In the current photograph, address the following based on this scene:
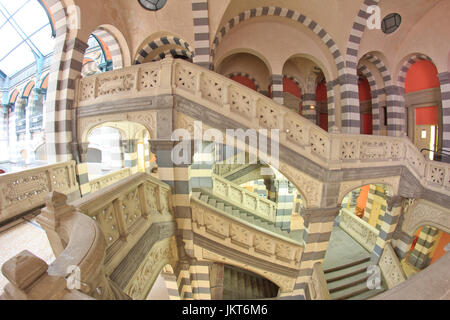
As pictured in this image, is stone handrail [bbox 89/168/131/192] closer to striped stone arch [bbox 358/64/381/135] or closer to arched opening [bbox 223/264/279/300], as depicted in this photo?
arched opening [bbox 223/264/279/300]

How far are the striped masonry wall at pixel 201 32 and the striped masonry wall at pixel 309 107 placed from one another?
6728mm

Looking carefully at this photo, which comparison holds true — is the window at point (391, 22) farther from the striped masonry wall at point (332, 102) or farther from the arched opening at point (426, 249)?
the arched opening at point (426, 249)

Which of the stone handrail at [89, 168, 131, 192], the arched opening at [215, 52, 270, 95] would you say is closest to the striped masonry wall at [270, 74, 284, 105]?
the arched opening at [215, 52, 270, 95]

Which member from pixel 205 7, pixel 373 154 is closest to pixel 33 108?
pixel 205 7

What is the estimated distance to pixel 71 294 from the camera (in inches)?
39.4

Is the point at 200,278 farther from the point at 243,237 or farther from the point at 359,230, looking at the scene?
the point at 359,230

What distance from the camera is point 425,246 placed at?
288 inches

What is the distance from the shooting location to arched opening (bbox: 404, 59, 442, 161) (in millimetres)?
8203

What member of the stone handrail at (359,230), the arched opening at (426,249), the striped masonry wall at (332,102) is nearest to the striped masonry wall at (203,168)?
the striped masonry wall at (332,102)

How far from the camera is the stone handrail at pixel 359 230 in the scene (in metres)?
6.81

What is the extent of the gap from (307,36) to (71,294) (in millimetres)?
10416

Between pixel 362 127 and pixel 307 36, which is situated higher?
pixel 307 36

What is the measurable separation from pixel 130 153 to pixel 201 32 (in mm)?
5717
